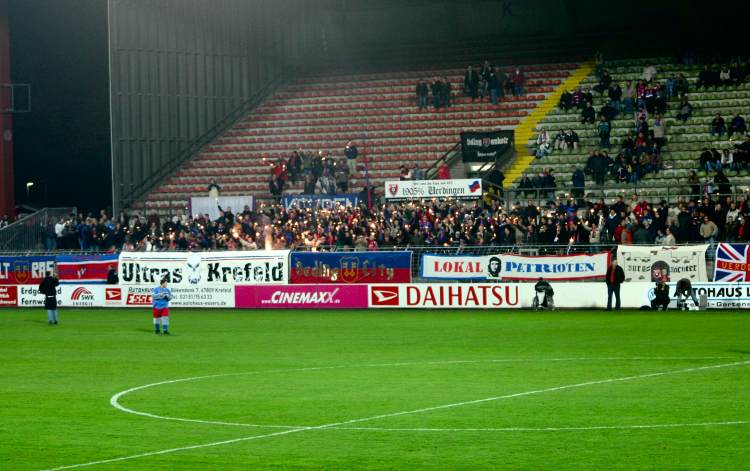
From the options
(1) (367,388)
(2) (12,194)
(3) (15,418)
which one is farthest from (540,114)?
(3) (15,418)

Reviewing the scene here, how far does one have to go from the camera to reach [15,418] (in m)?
19.2

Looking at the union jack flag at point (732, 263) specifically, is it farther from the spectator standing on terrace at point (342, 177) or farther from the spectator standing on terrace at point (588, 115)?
the spectator standing on terrace at point (342, 177)

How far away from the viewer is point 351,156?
188 feet

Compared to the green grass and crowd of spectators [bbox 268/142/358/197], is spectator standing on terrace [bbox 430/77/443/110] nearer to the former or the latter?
crowd of spectators [bbox 268/142/358/197]

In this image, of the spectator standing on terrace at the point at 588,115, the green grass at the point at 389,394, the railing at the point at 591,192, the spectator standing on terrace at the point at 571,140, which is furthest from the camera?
the spectator standing on terrace at the point at 588,115

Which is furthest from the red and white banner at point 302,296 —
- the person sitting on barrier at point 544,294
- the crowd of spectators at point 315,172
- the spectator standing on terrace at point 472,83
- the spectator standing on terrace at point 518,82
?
the spectator standing on terrace at point 518,82

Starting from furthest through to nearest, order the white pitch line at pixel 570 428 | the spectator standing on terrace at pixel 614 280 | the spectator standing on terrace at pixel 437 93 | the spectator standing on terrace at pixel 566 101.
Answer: the spectator standing on terrace at pixel 437 93, the spectator standing on terrace at pixel 566 101, the spectator standing on terrace at pixel 614 280, the white pitch line at pixel 570 428

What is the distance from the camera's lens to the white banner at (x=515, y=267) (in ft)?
141

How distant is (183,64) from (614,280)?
108 ft

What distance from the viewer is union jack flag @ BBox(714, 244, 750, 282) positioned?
4056cm

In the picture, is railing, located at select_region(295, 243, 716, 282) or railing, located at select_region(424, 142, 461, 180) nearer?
railing, located at select_region(295, 243, 716, 282)

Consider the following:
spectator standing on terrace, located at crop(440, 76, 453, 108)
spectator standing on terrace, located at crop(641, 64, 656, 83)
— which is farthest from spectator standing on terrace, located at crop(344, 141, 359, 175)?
spectator standing on terrace, located at crop(641, 64, 656, 83)

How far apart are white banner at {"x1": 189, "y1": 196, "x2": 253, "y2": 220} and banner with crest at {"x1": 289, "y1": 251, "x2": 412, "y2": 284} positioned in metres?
8.36

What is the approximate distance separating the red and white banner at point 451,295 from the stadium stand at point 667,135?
751 cm
